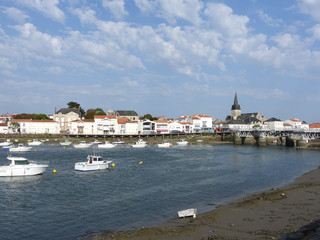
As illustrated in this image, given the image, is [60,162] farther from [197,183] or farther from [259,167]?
[259,167]

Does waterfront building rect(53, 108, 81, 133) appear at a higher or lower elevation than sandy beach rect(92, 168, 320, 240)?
higher

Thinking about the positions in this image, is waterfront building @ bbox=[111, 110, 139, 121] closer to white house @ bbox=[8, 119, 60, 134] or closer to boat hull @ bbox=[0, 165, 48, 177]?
white house @ bbox=[8, 119, 60, 134]

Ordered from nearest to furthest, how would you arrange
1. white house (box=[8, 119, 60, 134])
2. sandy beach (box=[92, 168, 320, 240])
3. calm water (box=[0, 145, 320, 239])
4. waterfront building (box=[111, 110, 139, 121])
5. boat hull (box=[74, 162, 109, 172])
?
sandy beach (box=[92, 168, 320, 240]) → calm water (box=[0, 145, 320, 239]) → boat hull (box=[74, 162, 109, 172]) → white house (box=[8, 119, 60, 134]) → waterfront building (box=[111, 110, 139, 121])

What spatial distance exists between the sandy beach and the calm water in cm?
198

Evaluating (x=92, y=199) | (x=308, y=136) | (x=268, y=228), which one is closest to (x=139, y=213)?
(x=92, y=199)

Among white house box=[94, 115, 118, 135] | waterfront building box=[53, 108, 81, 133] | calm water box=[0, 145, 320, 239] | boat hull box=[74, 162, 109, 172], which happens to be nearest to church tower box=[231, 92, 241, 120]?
white house box=[94, 115, 118, 135]

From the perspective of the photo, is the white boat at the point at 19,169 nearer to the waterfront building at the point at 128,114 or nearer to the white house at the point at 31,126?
the white house at the point at 31,126

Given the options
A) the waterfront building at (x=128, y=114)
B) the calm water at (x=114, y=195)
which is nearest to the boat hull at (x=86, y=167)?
the calm water at (x=114, y=195)

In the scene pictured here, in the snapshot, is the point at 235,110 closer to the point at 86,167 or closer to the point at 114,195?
the point at 86,167

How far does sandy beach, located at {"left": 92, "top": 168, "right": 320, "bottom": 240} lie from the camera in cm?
1526

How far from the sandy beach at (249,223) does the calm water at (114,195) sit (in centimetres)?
198

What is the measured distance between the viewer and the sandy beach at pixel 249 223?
1526cm

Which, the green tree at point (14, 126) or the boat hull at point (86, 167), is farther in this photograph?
the green tree at point (14, 126)

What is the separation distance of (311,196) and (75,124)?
95.9m
